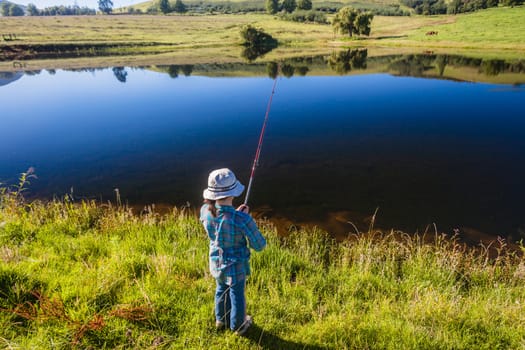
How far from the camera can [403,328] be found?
4.10 m

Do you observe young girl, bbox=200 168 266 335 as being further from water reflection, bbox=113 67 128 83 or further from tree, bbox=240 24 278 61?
tree, bbox=240 24 278 61

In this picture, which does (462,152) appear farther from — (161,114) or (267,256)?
(161,114)

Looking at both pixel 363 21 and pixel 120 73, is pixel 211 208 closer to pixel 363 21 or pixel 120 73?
pixel 120 73

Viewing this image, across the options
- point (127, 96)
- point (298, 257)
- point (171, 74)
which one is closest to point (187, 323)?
point (298, 257)

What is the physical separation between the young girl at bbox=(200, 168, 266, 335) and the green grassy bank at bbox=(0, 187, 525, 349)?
31 cm

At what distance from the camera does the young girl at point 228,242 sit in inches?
141

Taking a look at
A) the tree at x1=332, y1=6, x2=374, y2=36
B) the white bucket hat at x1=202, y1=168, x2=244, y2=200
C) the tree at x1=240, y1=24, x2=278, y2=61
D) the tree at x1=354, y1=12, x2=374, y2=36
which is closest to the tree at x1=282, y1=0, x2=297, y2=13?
the tree at x1=332, y1=6, x2=374, y2=36

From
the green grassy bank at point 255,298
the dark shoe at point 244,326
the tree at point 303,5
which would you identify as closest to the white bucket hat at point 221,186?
the dark shoe at point 244,326

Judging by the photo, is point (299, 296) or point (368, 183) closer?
point (299, 296)

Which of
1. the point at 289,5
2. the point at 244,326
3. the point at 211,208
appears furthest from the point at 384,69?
the point at 289,5

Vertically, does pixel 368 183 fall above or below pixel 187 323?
below

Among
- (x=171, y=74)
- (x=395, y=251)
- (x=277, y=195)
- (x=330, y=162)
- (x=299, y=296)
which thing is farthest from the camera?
(x=171, y=74)

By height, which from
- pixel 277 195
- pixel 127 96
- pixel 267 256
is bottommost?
pixel 277 195

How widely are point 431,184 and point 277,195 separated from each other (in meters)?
5.76
